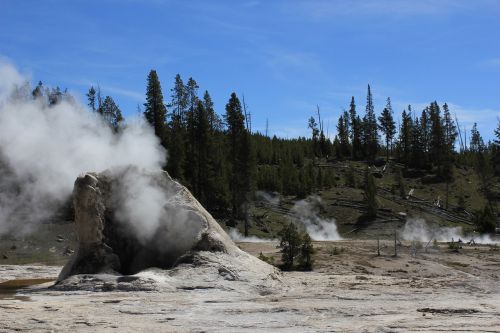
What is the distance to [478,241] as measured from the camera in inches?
1970

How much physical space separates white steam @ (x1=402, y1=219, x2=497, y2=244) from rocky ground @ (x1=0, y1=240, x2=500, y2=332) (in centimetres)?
2213

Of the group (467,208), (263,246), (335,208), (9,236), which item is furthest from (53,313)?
(467,208)

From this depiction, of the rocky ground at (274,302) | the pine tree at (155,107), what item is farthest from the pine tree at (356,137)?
the rocky ground at (274,302)

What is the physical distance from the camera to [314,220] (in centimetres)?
6362

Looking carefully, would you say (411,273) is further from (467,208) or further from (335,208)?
(467,208)

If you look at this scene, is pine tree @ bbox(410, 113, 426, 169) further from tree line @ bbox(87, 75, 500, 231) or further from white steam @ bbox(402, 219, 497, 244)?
white steam @ bbox(402, 219, 497, 244)

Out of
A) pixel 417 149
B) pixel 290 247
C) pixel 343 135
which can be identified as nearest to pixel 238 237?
pixel 290 247

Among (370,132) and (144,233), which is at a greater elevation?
(370,132)

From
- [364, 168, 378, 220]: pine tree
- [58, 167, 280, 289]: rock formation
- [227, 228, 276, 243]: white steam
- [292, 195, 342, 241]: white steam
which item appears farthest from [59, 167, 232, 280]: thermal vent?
[364, 168, 378, 220]: pine tree

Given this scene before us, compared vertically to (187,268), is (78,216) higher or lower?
higher

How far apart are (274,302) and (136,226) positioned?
8.23 metres

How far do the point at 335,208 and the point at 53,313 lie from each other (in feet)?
175

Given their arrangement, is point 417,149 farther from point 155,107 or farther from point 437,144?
point 155,107

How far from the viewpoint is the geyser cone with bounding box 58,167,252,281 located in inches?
960
